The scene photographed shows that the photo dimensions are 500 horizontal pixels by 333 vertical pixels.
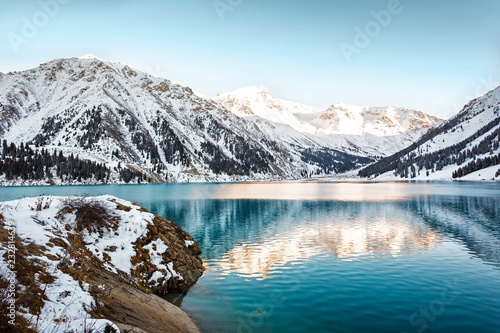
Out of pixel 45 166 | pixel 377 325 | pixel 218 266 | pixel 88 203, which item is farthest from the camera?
pixel 45 166

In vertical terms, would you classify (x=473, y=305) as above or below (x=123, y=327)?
below

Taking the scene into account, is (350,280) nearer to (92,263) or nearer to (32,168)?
(92,263)

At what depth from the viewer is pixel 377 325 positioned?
14.9 metres

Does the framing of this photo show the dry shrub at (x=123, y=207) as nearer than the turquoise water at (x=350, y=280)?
No

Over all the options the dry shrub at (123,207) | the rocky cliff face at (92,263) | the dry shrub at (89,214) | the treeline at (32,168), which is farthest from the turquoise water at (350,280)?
the treeline at (32,168)

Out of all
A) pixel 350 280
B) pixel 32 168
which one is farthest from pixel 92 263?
pixel 32 168

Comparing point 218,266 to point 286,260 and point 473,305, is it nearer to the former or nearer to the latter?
point 286,260

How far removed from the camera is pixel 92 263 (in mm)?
14102

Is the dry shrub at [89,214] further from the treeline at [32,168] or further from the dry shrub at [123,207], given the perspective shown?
the treeline at [32,168]

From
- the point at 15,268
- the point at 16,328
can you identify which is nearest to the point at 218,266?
the point at 15,268

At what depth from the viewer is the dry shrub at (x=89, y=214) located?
18142 millimetres

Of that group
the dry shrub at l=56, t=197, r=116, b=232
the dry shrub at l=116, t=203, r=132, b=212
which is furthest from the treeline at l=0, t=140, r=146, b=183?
the dry shrub at l=56, t=197, r=116, b=232

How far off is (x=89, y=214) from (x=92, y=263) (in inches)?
231

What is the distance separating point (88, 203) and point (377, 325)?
1957 cm
